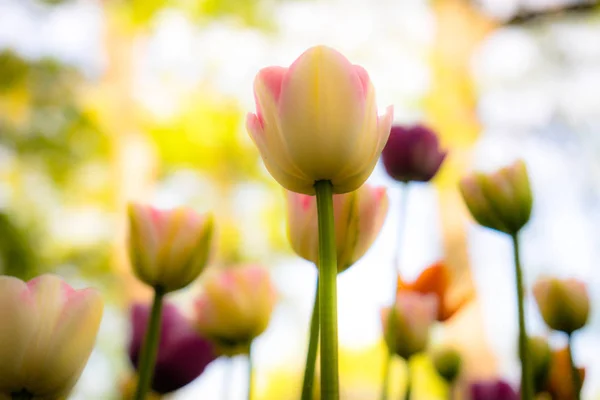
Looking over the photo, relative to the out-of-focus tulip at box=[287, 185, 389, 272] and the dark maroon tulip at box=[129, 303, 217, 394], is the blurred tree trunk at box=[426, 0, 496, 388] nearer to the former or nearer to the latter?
the dark maroon tulip at box=[129, 303, 217, 394]

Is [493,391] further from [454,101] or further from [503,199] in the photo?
[454,101]

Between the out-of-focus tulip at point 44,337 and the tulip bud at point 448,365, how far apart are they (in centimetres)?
29

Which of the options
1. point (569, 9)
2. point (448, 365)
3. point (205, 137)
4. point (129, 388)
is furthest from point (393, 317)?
point (205, 137)

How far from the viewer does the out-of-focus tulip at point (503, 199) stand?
0.32m

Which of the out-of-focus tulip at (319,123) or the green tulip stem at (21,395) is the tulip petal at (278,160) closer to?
the out-of-focus tulip at (319,123)

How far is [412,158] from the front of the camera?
41 centimetres

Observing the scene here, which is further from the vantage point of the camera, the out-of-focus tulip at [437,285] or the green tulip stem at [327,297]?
the out-of-focus tulip at [437,285]

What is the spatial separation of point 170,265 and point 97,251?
3.05 meters

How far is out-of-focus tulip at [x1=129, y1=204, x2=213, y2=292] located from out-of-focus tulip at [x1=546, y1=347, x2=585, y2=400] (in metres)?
0.23

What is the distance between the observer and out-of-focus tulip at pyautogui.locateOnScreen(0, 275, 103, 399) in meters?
0.20

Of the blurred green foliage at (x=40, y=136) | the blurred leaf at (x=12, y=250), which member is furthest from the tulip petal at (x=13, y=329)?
the blurred green foliage at (x=40, y=136)

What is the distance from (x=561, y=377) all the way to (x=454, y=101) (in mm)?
1972

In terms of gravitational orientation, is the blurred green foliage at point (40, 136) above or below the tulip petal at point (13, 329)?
above

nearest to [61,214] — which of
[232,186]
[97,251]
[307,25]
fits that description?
[97,251]
